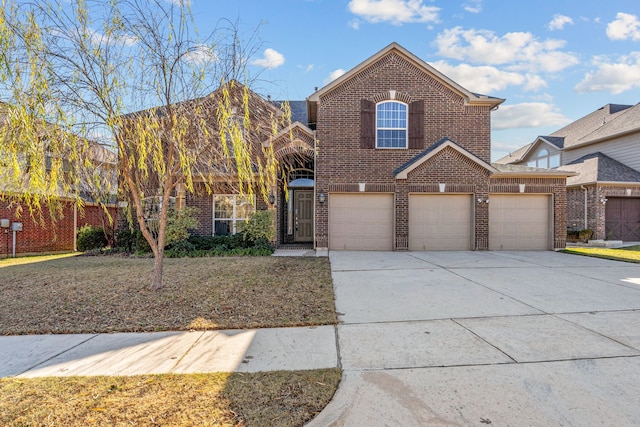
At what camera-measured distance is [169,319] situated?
5.04 m

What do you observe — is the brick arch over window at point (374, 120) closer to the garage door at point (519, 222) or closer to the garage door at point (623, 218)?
the garage door at point (519, 222)

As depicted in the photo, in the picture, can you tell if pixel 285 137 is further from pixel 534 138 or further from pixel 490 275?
pixel 534 138

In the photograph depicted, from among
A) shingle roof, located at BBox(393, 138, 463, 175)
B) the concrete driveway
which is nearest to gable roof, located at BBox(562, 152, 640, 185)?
shingle roof, located at BBox(393, 138, 463, 175)

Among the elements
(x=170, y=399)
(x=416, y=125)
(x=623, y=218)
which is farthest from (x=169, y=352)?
(x=623, y=218)

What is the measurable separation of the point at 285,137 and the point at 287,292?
23.7ft

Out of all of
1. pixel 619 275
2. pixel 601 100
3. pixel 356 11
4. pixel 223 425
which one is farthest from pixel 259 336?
pixel 601 100

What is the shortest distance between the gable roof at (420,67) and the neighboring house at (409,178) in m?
0.04

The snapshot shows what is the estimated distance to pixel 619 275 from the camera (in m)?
7.96

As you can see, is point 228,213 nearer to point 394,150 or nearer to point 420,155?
point 394,150

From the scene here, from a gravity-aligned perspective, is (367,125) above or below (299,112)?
below

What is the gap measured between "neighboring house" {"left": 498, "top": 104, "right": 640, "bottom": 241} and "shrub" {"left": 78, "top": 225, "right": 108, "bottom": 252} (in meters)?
19.2

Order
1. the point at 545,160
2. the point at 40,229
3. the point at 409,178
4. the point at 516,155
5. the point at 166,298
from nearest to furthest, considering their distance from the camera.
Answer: the point at 166,298, the point at 409,178, the point at 40,229, the point at 545,160, the point at 516,155

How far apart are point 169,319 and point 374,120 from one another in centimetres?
1015

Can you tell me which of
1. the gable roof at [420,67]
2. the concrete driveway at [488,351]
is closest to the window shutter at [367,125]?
the gable roof at [420,67]
